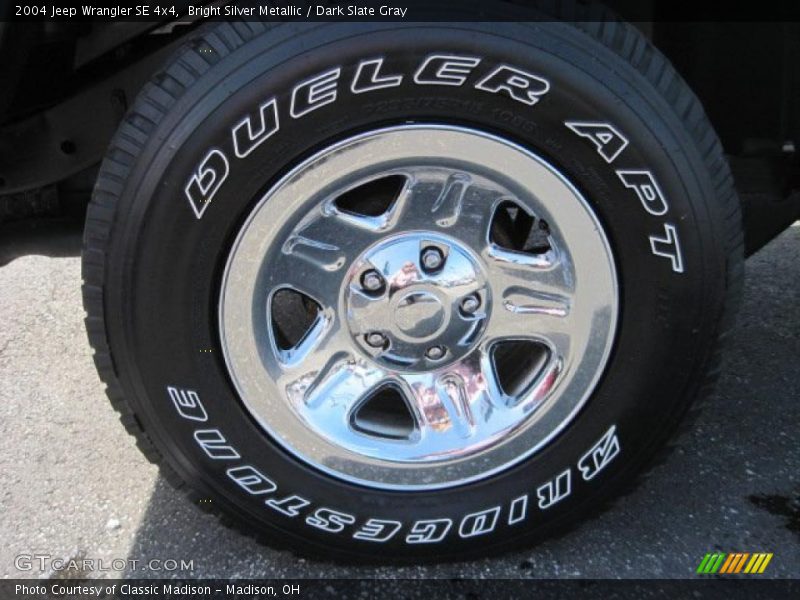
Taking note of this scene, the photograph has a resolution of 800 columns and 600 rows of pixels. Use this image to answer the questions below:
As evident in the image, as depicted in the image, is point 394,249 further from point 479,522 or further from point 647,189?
point 479,522

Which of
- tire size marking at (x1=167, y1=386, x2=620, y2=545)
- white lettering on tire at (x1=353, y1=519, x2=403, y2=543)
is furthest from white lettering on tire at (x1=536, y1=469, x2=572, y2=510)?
white lettering on tire at (x1=353, y1=519, x2=403, y2=543)

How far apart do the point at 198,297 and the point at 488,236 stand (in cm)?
64

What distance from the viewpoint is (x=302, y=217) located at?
1680 mm

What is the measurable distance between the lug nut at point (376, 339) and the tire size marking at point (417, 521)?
39cm

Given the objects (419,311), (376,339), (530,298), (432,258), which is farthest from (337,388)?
(530,298)

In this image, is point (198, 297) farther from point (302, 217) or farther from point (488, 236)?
point (488, 236)

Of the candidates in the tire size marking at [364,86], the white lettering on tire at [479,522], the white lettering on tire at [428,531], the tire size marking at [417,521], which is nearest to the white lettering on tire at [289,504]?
the tire size marking at [417,521]

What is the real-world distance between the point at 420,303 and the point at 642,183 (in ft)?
1.76

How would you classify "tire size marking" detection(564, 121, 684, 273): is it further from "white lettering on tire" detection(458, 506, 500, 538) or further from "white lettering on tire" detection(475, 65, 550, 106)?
"white lettering on tire" detection(458, 506, 500, 538)

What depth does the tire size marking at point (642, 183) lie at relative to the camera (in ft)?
5.25

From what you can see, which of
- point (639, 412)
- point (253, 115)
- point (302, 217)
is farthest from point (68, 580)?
point (639, 412)

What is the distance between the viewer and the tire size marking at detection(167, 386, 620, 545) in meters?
1.82

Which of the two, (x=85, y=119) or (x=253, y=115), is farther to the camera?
(x=85, y=119)

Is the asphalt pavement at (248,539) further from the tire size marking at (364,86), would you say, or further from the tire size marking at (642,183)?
the tire size marking at (364,86)
